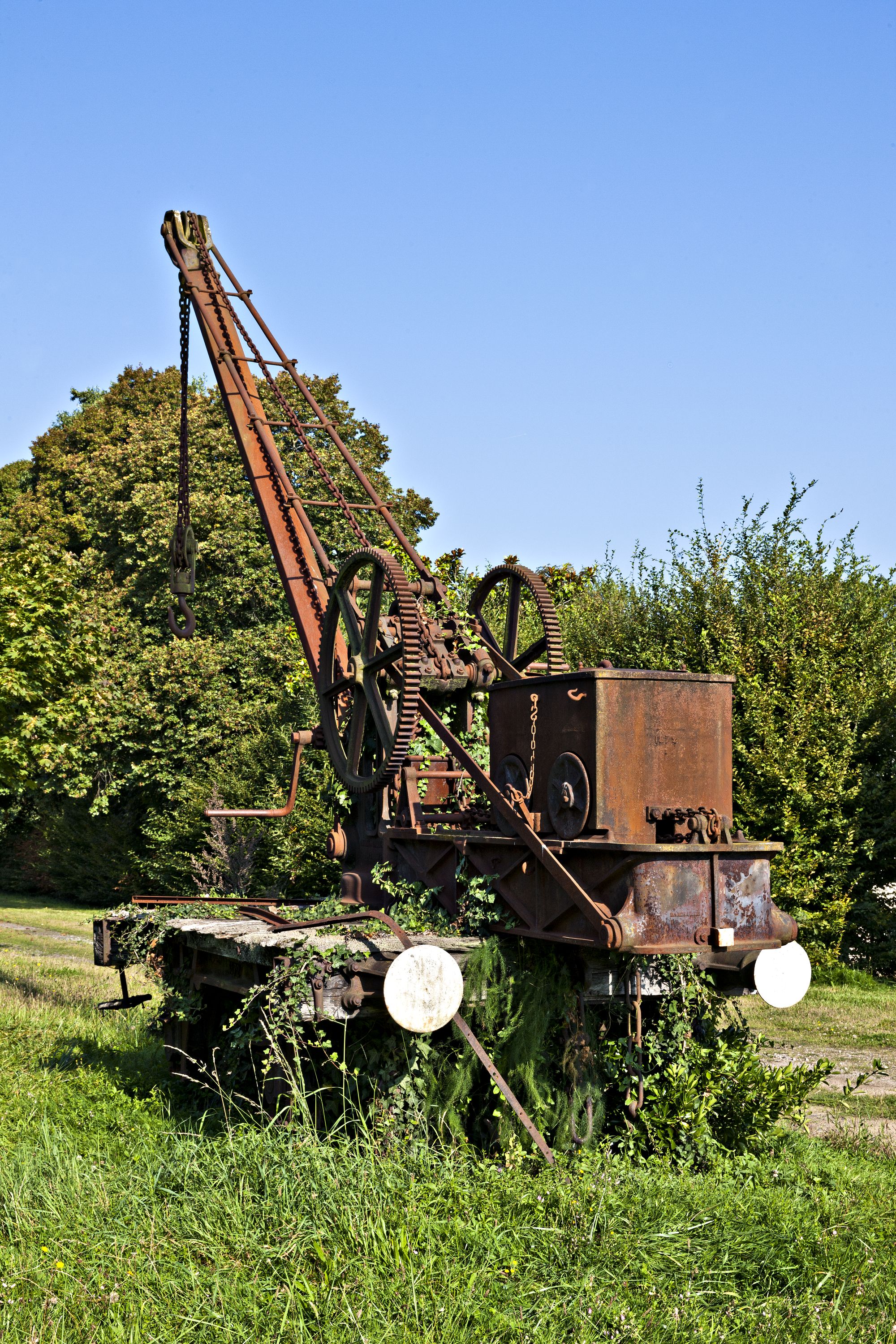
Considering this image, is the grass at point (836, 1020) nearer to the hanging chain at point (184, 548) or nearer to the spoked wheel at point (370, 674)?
the spoked wheel at point (370, 674)

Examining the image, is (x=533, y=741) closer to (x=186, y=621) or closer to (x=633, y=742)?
(x=633, y=742)

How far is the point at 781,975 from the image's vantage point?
5.71m

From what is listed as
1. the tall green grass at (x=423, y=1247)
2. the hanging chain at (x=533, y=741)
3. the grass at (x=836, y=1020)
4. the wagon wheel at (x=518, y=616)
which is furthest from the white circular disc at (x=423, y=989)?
the grass at (x=836, y=1020)

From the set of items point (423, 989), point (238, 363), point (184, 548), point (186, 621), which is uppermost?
point (238, 363)

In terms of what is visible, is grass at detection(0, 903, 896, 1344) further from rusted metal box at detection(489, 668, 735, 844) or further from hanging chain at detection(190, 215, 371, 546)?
hanging chain at detection(190, 215, 371, 546)

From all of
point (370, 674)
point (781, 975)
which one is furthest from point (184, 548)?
point (781, 975)

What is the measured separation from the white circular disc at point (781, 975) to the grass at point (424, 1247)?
2.66 feet

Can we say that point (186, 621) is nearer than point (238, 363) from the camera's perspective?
No

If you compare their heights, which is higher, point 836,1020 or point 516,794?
point 516,794

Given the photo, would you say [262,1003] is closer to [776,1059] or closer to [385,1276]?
[385,1276]

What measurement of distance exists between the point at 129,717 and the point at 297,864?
621cm

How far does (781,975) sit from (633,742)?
133cm

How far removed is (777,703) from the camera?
15.0 metres

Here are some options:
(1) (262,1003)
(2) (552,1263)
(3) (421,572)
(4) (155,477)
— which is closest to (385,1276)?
(2) (552,1263)
